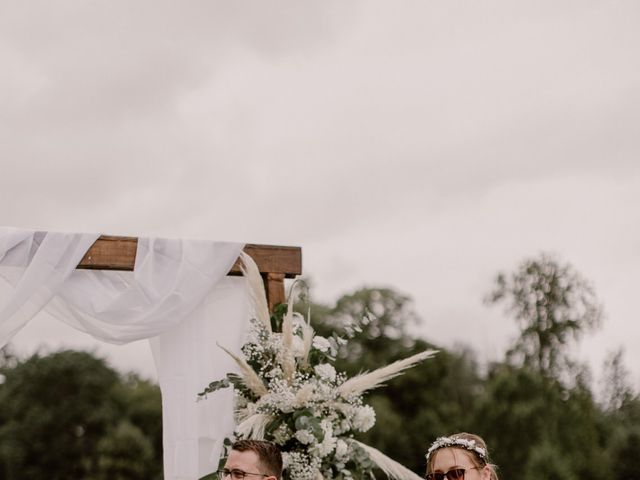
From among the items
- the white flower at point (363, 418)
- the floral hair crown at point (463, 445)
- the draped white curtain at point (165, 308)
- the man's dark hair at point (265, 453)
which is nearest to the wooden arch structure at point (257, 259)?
the draped white curtain at point (165, 308)

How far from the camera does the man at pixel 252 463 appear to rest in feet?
10.7

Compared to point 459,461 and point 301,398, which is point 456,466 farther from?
point 301,398

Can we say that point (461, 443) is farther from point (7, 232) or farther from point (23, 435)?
point (23, 435)

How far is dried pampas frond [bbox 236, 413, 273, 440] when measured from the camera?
4254 mm

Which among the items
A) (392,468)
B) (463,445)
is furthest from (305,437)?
(463,445)

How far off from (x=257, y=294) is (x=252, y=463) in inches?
55.4

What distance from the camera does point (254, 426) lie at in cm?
432

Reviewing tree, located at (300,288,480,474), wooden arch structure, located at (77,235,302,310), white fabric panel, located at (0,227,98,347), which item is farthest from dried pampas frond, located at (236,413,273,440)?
tree, located at (300,288,480,474)

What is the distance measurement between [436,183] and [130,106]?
9.93 m

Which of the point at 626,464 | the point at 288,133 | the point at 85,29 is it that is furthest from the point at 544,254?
the point at 85,29

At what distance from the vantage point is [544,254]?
20.0 m

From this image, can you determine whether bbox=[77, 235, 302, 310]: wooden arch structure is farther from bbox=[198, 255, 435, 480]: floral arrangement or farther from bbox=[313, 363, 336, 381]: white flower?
bbox=[313, 363, 336, 381]: white flower

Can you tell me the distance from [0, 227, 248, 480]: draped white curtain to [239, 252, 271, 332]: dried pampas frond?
23cm

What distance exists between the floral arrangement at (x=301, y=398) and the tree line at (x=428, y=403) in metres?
12.6
